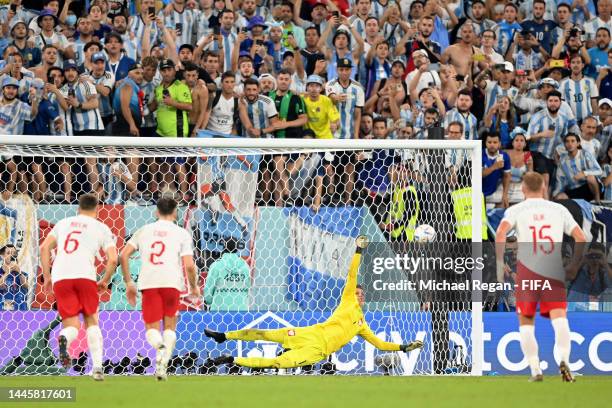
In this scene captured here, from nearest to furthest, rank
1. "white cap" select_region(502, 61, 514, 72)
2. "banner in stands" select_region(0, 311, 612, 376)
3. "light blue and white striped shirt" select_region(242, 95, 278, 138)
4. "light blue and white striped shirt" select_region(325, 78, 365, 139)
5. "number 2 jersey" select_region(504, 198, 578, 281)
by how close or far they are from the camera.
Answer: "number 2 jersey" select_region(504, 198, 578, 281)
"banner in stands" select_region(0, 311, 612, 376)
"light blue and white striped shirt" select_region(242, 95, 278, 138)
"light blue and white striped shirt" select_region(325, 78, 365, 139)
"white cap" select_region(502, 61, 514, 72)

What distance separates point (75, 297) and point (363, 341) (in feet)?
13.8

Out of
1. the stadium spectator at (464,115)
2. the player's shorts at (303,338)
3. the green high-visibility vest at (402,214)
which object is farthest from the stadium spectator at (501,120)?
the player's shorts at (303,338)

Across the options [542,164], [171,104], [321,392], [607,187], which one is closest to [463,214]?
[542,164]

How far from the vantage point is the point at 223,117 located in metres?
16.3

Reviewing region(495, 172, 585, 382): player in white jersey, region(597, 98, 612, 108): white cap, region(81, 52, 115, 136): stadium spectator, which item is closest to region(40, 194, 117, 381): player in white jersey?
region(495, 172, 585, 382): player in white jersey

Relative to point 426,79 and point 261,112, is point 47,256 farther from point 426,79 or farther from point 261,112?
point 426,79

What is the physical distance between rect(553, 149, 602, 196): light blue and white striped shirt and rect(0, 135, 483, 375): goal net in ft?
12.1

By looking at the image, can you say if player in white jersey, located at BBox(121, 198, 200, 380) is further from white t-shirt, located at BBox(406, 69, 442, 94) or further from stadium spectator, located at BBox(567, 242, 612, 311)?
white t-shirt, located at BBox(406, 69, 442, 94)

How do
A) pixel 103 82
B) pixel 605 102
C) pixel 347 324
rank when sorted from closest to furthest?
pixel 347 324 < pixel 103 82 < pixel 605 102

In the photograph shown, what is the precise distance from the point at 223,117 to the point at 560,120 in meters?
5.27

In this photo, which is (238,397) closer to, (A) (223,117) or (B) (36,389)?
(B) (36,389)

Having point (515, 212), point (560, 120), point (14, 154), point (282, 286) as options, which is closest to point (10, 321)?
point (14, 154)

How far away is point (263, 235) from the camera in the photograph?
13.7 meters

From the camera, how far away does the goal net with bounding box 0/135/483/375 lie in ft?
42.7
